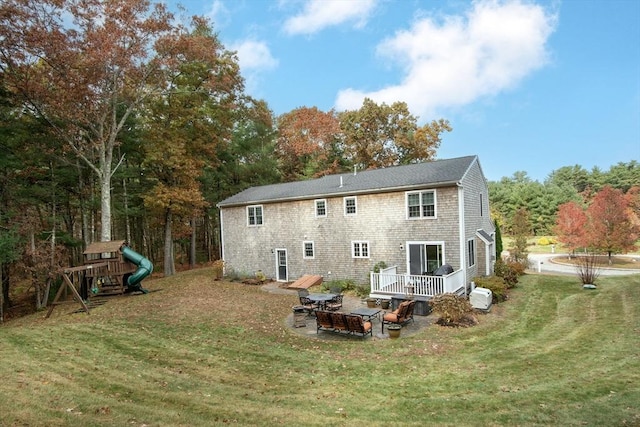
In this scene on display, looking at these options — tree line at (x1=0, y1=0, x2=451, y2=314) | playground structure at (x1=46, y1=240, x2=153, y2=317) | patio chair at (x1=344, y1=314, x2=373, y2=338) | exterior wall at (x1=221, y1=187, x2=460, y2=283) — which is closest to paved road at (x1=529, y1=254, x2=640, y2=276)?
exterior wall at (x1=221, y1=187, x2=460, y2=283)

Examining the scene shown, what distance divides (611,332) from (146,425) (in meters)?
12.6

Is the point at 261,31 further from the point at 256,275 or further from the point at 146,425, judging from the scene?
the point at 146,425

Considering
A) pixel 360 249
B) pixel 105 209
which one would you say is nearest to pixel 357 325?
pixel 360 249

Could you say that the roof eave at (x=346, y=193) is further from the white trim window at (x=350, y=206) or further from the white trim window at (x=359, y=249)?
the white trim window at (x=359, y=249)

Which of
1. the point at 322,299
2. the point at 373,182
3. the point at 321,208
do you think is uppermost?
the point at 373,182

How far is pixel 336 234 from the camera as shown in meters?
19.2

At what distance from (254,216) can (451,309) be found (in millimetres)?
14381

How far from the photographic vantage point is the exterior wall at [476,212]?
16.6 m

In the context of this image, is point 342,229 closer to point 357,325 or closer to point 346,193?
point 346,193

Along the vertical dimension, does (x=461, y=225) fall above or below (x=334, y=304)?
above

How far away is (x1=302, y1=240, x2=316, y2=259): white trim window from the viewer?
20.2 metres

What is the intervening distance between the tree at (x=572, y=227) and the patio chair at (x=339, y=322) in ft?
93.0

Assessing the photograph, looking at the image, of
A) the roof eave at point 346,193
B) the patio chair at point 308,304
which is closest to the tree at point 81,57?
the roof eave at point 346,193

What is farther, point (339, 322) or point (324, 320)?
point (324, 320)
